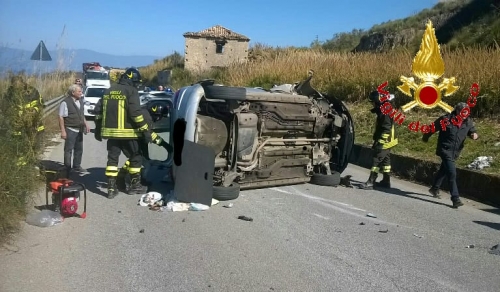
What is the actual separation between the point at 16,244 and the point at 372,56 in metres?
16.4

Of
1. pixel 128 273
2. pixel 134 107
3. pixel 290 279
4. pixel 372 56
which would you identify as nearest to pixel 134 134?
pixel 134 107

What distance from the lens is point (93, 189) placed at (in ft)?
26.8

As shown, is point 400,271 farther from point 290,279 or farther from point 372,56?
point 372,56

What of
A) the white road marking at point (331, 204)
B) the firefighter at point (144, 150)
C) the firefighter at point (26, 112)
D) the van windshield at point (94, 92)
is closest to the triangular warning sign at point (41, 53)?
the van windshield at point (94, 92)

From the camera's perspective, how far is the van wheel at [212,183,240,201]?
297 inches

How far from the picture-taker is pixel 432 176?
10.1 m

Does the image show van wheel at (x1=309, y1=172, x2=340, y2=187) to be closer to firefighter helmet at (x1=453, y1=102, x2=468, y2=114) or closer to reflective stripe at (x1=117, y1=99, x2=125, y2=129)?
firefighter helmet at (x1=453, y1=102, x2=468, y2=114)

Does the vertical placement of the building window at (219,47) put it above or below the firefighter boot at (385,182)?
above

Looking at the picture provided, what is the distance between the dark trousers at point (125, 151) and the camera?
754 cm

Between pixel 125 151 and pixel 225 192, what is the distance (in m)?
1.64

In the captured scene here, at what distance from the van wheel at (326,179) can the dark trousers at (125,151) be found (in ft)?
10.7

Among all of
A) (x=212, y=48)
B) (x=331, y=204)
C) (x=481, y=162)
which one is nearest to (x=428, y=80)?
(x=481, y=162)

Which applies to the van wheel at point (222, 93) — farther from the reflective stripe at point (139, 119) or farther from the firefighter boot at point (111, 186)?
the firefighter boot at point (111, 186)

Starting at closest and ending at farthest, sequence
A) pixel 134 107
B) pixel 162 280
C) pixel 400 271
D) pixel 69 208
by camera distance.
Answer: pixel 162 280 → pixel 400 271 → pixel 69 208 → pixel 134 107
